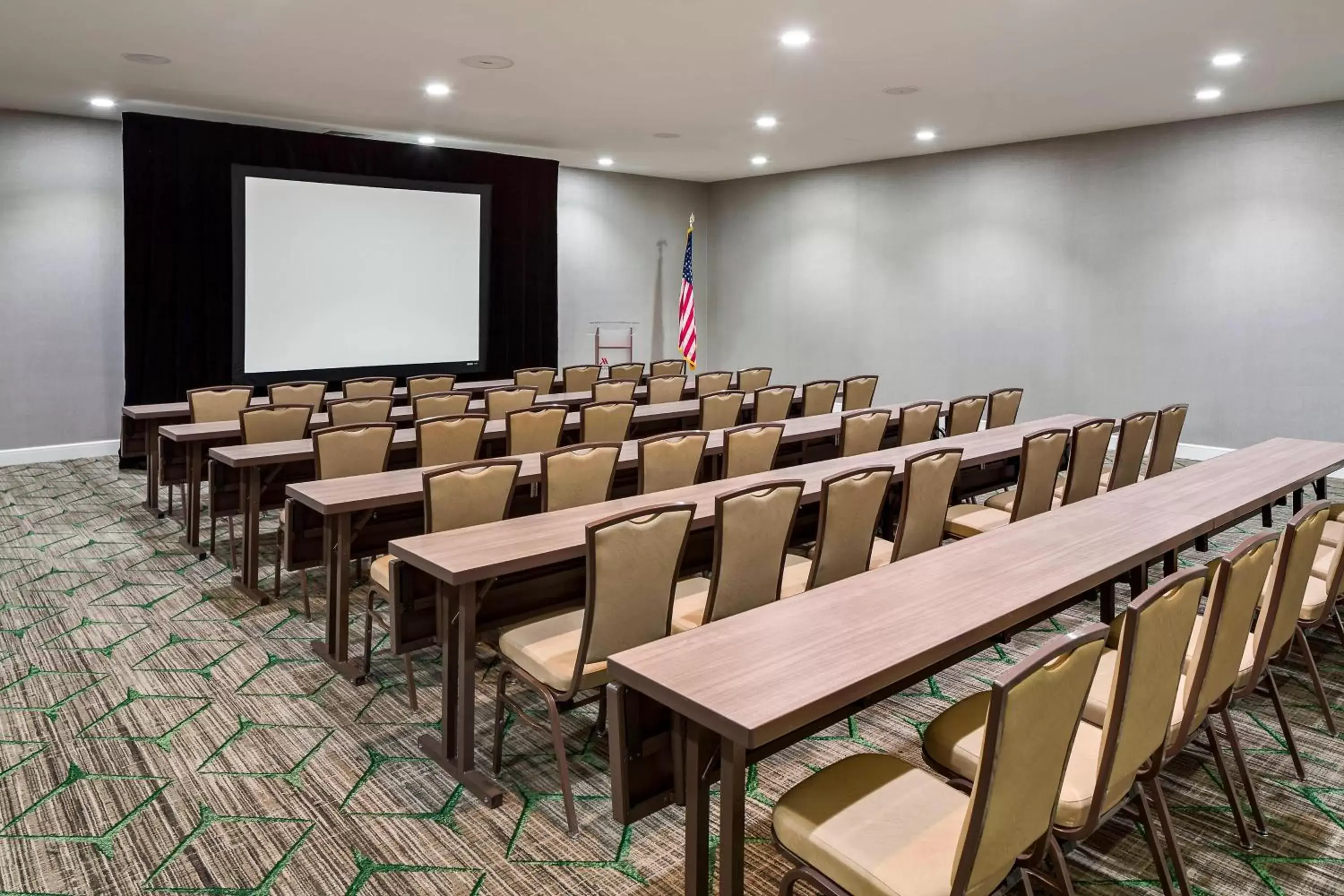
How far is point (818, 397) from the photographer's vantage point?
7.74 metres

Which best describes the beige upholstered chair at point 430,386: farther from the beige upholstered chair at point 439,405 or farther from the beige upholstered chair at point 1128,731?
the beige upholstered chair at point 1128,731

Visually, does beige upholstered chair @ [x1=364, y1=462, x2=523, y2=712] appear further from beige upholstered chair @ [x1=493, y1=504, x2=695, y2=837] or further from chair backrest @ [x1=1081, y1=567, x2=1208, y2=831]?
chair backrest @ [x1=1081, y1=567, x2=1208, y2=831]

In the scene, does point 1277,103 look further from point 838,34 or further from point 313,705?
point 313,705

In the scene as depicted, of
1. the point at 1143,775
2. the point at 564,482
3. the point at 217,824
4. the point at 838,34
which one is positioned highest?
the point at 838,34

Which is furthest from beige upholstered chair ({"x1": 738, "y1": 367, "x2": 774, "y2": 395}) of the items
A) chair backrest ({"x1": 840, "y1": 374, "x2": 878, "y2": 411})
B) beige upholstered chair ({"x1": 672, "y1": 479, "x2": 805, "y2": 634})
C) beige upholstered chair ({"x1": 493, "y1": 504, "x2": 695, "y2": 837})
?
beige upholstered chair ({"x1": 493, "y1": 504, "x2": 695, "y2": 837})

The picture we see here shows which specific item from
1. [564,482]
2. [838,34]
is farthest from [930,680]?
[838,34]

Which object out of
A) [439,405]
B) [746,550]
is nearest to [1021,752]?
[746,550]

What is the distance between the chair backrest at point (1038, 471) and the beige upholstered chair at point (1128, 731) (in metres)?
2.32

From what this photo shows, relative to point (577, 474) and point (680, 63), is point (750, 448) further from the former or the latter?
point (680, 63)

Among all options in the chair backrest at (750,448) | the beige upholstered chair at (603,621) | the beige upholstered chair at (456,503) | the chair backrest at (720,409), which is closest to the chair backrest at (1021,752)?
the beige upholstered chair at (603,621)

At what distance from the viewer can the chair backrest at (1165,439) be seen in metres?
5.69

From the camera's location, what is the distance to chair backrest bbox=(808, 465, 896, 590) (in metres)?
3.55

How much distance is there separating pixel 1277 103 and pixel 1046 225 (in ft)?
8.26

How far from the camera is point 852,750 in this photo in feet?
11.1
